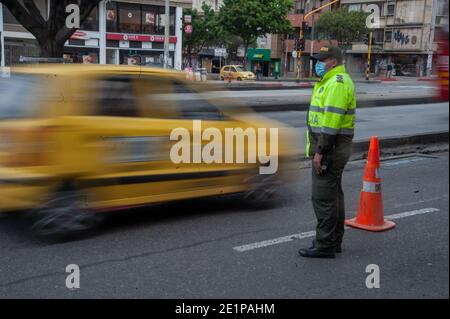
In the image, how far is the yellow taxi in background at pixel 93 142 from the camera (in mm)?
4816

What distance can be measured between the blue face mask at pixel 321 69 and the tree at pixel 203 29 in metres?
51.3

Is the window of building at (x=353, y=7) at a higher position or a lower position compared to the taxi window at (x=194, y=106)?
higher

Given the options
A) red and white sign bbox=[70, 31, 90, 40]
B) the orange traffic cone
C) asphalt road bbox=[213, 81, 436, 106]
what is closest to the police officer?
the orange traffic cone

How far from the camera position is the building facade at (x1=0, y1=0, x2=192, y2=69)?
41812 mm

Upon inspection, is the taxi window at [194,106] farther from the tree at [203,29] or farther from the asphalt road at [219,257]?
the tree at [203,29]

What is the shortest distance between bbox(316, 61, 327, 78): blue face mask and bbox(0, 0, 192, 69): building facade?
1521 inches

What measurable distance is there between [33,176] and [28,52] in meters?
40.3

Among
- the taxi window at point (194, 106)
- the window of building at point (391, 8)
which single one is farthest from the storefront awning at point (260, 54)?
the taxi window at point (194, 106)

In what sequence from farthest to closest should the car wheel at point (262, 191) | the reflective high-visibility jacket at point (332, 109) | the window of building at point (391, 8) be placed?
the window of building at point (391, 8), the car wheel at point (262, 191), the reflective high-visibility jacket at point (332, 109)

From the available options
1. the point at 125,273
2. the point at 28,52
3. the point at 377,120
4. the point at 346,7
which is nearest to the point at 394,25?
the point at 346,7

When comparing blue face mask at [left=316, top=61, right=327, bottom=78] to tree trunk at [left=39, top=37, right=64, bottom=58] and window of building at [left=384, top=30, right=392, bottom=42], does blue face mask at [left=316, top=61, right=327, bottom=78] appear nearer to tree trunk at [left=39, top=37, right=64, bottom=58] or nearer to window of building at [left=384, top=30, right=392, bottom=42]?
tree trunk at [left=39, top=37, right=64, bottom=58]

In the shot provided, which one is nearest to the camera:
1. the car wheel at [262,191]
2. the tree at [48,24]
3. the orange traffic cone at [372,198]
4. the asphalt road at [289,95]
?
the orange traffic cone at [372,198]

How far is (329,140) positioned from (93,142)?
6.97ft

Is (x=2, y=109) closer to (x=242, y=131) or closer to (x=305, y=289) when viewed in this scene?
(x=242, y=131)
